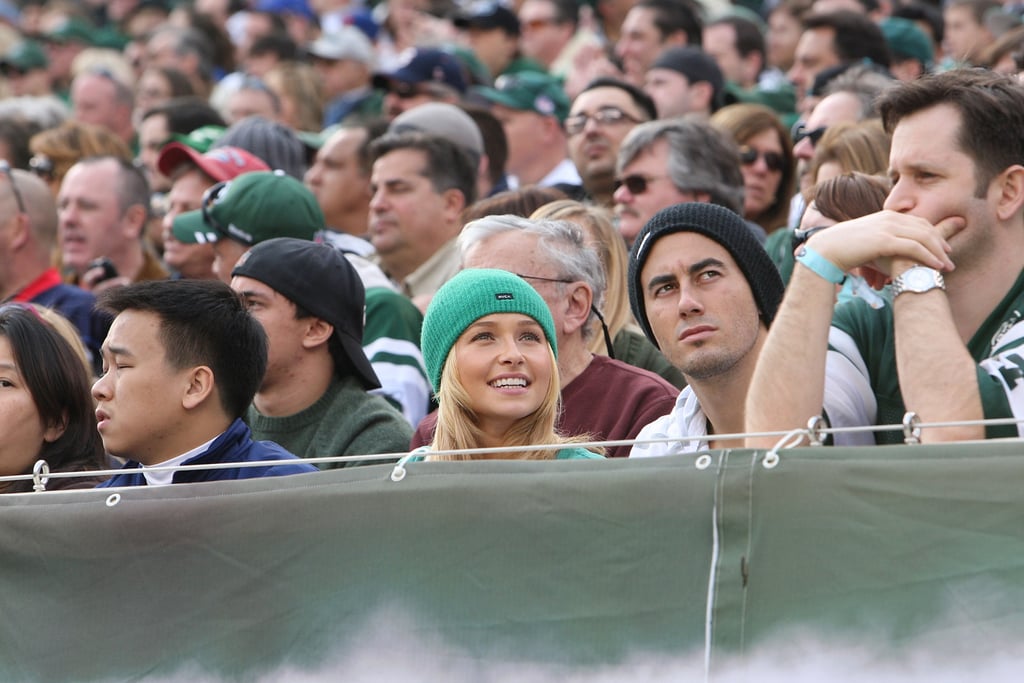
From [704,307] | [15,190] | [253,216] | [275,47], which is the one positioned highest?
[275,47]

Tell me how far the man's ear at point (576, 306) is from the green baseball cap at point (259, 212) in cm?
193

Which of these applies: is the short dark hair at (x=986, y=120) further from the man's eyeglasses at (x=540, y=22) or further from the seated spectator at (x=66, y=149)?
the man's eyeglasses at (x=540, y=22)

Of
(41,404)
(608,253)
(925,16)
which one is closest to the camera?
(41,404)

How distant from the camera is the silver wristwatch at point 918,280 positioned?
376 cm

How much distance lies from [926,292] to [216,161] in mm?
5019

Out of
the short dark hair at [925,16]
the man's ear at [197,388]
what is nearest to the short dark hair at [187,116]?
the short dark hair at [925,16]

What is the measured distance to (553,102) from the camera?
9930mm

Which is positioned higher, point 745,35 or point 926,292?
point 745,35

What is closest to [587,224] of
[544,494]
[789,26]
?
[544,494]

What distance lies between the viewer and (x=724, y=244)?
4.54 meters

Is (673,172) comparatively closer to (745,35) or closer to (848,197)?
(848,197)

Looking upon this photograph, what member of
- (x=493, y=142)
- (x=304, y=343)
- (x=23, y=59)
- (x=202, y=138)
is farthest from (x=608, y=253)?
(x=23, y=59)

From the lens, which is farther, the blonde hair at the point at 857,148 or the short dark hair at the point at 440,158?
the short dark hair at the point at 440,158

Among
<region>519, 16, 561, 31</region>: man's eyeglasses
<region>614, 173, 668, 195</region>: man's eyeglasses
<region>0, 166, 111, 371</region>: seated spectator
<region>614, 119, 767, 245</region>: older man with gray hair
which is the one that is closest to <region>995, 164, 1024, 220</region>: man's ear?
<region>614, 119, 767, 245</region>: older man with gray hair
